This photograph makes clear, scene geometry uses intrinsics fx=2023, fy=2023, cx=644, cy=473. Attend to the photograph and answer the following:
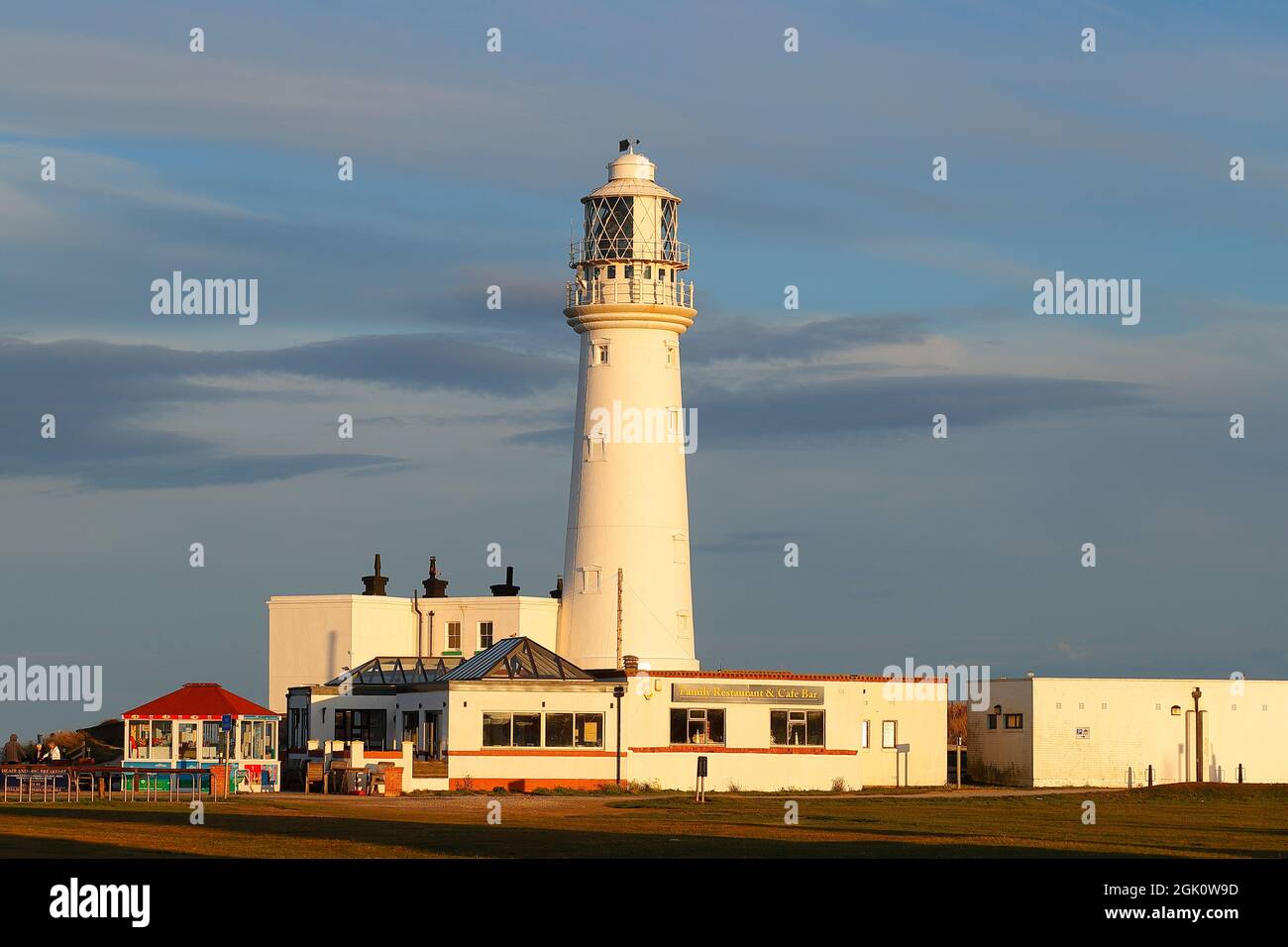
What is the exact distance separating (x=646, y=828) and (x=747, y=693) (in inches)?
929

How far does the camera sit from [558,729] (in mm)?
56469

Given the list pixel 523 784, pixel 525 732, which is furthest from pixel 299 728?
pixel 523 784

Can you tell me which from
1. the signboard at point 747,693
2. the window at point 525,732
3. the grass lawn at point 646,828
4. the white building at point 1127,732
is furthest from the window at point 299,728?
the white building at point 1127,732

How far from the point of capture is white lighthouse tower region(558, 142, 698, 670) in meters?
62.2

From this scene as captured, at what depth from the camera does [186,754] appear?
56.2 m

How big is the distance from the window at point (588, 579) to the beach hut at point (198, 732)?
445 inches

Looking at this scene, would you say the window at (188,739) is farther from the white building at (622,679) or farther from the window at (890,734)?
the window at (890,734)

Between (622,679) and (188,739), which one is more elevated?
(622,679)

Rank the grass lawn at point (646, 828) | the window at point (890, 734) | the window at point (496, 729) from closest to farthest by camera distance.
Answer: the grass lawn at point (646, 828), the window at point (496, 729), the window at point (890, 734)

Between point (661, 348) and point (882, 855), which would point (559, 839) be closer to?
point (882, 855)

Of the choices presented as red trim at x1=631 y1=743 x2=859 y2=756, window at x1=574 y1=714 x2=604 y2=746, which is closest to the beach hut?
window at x1=574 y1=714 x2=604 y2=746

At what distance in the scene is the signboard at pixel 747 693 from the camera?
192 ft

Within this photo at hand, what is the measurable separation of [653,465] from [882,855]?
33.7m

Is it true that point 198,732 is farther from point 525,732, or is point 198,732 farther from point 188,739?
point 525,732
